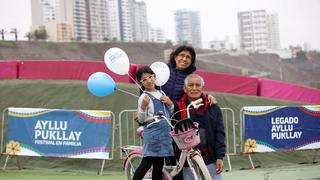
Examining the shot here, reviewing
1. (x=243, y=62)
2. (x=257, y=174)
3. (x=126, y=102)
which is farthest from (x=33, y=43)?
(x=257, y=174)

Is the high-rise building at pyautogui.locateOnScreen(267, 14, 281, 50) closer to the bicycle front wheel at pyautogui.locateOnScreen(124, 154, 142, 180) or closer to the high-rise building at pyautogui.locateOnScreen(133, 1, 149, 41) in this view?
the high-rise building at pyautogui.locateOnScreen(133, 1, 149, 41)

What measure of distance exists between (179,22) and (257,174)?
114m

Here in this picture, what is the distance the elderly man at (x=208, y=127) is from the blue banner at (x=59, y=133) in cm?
400

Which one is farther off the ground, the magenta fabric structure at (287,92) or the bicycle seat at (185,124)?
the bicycle seat at (185,124)

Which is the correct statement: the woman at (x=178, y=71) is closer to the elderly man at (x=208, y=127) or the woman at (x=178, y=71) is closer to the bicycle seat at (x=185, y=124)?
the elderly man at (x=208, y=127)

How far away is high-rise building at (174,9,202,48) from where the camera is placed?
391ft

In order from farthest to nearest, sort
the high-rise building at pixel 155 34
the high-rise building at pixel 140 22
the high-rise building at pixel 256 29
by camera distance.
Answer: the high-rise building at pixel 256 29 → the high-rise building at pixel 155 34 → the high-rise building at pixel 140 22

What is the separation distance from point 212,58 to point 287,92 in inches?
1701

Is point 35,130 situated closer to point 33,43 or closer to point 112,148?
point 112,148

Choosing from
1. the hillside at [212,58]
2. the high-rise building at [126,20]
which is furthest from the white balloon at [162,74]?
the high-rise building at [126,20]

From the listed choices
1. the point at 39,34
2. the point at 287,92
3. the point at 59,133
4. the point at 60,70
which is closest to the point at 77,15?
the point at 39,34

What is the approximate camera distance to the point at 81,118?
8609 millimetres

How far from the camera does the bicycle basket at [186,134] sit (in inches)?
172

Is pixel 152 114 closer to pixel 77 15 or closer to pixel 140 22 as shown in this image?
pixel 77 15
